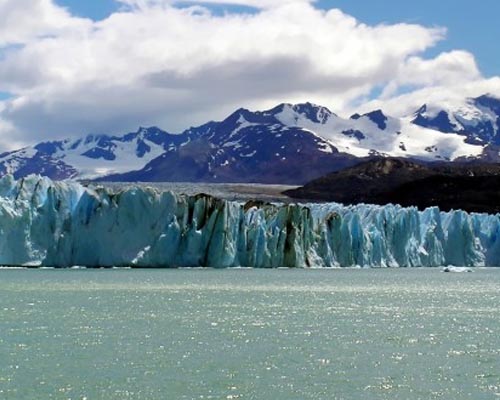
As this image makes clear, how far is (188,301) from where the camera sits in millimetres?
34906

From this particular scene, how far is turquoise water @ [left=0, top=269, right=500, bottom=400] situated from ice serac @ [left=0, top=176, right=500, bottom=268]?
8326mm

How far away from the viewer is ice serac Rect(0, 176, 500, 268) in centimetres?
4997

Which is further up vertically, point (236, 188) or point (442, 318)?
point (236, 188)

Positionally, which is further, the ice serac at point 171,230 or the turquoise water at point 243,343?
the ice serac at point 171,230

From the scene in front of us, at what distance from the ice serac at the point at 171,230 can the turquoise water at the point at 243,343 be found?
27.3ft

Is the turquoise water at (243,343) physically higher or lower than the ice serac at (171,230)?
lower

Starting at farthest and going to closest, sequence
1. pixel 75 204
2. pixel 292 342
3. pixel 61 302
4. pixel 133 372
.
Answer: pixel 75 204
pixel 61 302
pixel 292 342
pixel 133 372

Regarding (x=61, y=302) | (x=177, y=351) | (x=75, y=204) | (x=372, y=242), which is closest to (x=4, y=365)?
(x=177, y=351)

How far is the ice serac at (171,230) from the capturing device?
164 ft

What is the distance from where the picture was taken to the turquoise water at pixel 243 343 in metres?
17.4

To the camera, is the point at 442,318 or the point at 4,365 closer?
the point at 4,365

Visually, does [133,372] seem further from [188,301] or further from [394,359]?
[188,301]

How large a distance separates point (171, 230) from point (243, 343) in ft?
95.8

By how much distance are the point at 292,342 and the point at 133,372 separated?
18.4 feet
